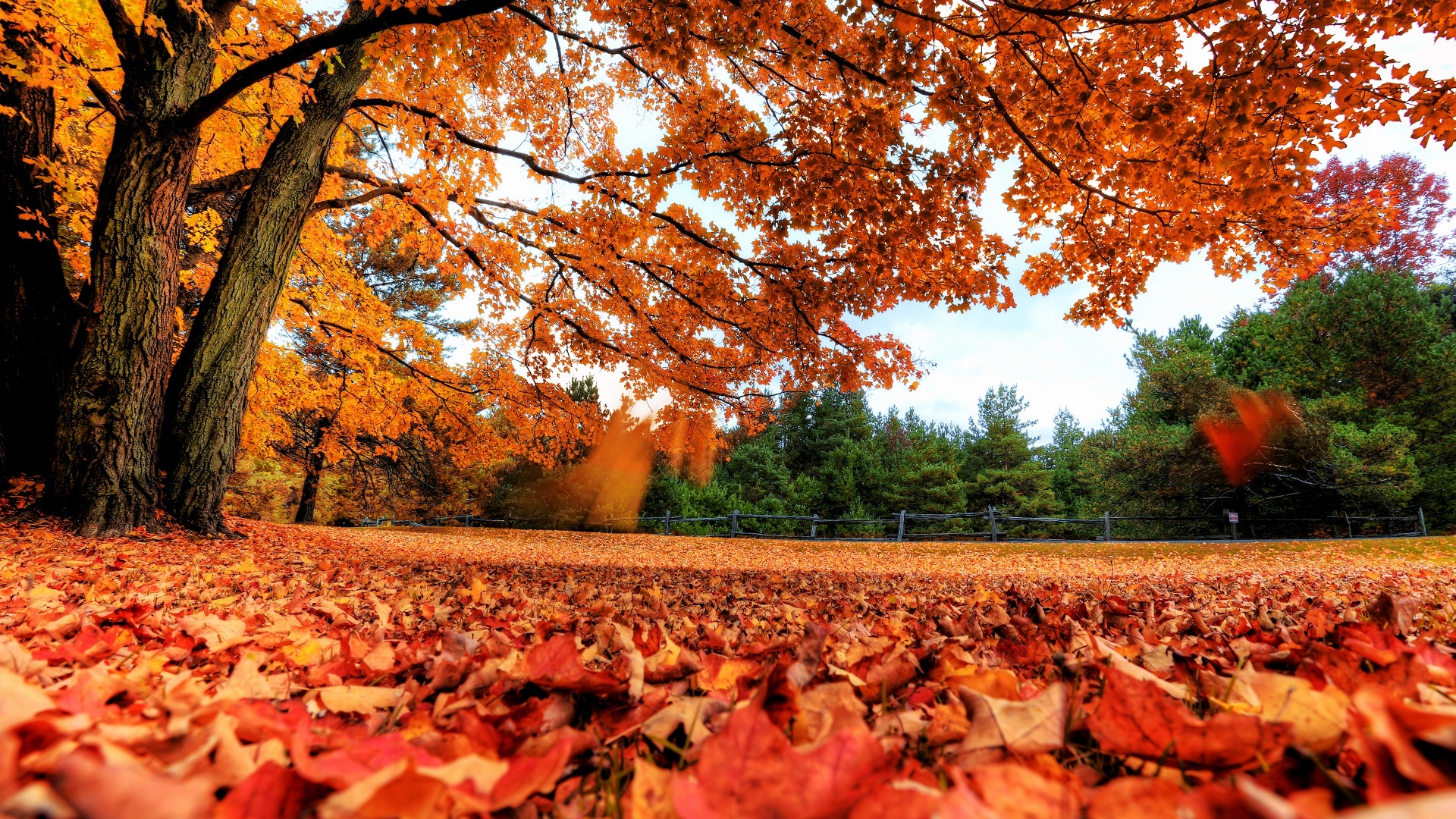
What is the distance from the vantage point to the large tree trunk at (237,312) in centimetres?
529

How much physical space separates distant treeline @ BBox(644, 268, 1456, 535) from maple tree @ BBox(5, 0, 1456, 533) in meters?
6.66

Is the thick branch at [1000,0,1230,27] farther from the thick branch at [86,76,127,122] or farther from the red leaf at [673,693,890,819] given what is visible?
the thick branch at [86,76,127,122]

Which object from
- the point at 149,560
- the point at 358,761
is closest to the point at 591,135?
the point at 149,560

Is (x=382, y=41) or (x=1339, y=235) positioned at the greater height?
(x=382, y=41)

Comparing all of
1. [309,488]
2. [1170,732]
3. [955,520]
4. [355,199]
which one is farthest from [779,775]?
[955,520]

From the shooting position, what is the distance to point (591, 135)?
7.93 meters

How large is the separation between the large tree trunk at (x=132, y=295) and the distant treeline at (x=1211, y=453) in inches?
360

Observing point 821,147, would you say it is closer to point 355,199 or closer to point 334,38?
point 334,38

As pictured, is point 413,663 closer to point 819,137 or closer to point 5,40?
point 819,137

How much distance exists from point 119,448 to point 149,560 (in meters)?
1.83

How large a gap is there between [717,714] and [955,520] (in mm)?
25378

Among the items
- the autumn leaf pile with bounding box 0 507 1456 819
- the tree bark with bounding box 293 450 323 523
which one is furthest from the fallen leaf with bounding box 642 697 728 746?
the tree bark with bounding box 293 450 323 523

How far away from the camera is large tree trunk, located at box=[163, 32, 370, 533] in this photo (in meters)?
5.29

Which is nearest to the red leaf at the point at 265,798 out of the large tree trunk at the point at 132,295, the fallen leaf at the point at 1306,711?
the fallen leaf at the point at 1306,711
